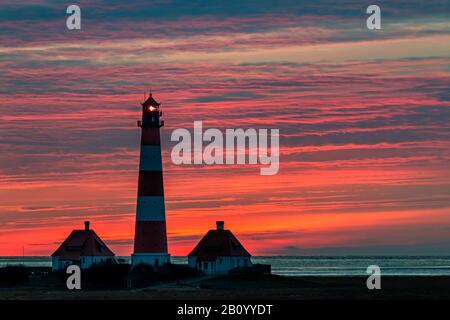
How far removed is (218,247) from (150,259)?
757 cm

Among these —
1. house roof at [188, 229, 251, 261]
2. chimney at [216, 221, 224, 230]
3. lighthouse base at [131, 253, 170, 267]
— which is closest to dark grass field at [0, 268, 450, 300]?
lighthouse base at [131, 253, 170, 267]

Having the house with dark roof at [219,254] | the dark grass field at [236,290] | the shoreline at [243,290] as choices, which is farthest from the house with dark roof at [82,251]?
the house with dark roof at [219,254]

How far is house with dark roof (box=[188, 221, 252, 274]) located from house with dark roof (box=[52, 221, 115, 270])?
6.57 metres

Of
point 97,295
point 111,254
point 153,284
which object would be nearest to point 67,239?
point 111,254

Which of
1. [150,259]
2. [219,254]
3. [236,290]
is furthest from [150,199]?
[236,290]

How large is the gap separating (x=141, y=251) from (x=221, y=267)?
769 cm

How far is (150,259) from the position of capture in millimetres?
86875

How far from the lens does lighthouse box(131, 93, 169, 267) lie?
85.9 meters

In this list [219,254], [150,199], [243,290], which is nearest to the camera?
[243,290]

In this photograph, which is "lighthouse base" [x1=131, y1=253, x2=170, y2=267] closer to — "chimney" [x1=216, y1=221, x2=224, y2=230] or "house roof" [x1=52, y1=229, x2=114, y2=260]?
"chimney" [x1=216, y1=221, x2=224, y2=230]

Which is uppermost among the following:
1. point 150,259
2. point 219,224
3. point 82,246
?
point 219,224

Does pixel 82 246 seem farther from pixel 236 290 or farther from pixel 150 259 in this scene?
pixel 236 290
